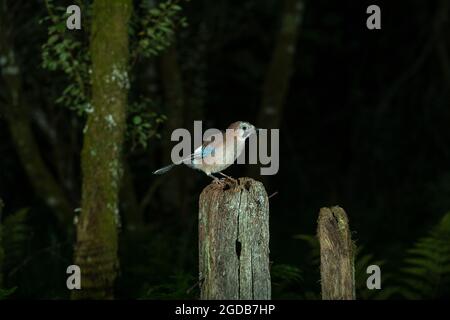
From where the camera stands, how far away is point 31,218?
1067 centimetres

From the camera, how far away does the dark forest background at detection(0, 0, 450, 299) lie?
23.4 ft

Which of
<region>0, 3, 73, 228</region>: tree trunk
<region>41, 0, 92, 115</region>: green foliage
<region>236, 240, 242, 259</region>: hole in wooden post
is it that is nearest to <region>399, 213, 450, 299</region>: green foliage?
<region>236, 240, 242, 259</region>: hole in wooden post

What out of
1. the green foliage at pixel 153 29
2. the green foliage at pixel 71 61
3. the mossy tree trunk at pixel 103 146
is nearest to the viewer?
the mossy tree trunk at pixel 103 146

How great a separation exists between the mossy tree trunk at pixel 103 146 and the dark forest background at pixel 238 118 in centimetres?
3

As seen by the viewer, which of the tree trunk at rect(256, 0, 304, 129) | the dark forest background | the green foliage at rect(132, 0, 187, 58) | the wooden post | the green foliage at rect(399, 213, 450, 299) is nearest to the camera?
the wooden post

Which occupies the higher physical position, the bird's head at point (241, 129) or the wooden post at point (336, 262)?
the bird's head at point (241, 129)

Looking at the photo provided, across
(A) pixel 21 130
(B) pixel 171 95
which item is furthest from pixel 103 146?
(B) pixel 171 95

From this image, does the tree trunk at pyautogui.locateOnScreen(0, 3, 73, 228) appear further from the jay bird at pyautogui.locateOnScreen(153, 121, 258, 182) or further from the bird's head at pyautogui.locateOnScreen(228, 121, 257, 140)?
the bird's head at pyautogui.locateOnScreen(228, 121, 257, 140)

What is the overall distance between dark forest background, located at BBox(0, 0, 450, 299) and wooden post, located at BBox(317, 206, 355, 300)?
1646 millimetres

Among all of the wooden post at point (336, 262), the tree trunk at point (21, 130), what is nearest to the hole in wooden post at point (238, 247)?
the wooden post at point (336, 262)

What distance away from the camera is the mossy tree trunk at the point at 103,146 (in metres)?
6.52

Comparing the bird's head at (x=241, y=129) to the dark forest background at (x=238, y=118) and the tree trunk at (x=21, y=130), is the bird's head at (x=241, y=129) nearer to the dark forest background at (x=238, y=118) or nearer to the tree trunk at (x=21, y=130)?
the dark forest background at (x=238, y=118)

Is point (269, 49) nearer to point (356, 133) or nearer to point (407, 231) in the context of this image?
point (356, 133)
